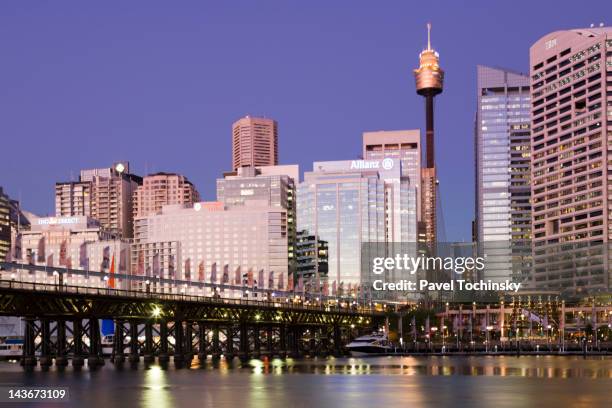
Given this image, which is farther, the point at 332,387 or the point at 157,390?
the point at 332,387

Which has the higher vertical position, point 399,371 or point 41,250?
point 41,250

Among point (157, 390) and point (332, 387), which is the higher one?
point (157, 390)

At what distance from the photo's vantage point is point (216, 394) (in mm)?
87062

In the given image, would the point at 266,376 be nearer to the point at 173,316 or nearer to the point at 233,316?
the point at 173,316

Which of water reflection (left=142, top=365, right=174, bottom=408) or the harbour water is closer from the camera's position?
water reflection (left=142, top=365, right=174, bottom=408)

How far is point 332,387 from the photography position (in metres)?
96.1

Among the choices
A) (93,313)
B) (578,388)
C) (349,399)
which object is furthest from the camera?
(93,313)

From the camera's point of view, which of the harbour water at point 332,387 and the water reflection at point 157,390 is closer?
the water reflection at point 157,390

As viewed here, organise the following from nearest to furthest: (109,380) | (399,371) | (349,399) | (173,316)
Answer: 1. (349,399)
2. (109,380)
3. (399,371)
4. (173,316)

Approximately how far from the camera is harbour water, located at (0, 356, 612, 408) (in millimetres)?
79125

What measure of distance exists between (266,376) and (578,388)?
36.6 metres

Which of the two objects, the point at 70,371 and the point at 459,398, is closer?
the point at 459,398

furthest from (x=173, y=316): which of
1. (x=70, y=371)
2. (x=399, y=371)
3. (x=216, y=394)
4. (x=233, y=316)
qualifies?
(x=216, y=394)

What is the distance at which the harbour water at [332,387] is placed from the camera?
260 feet
